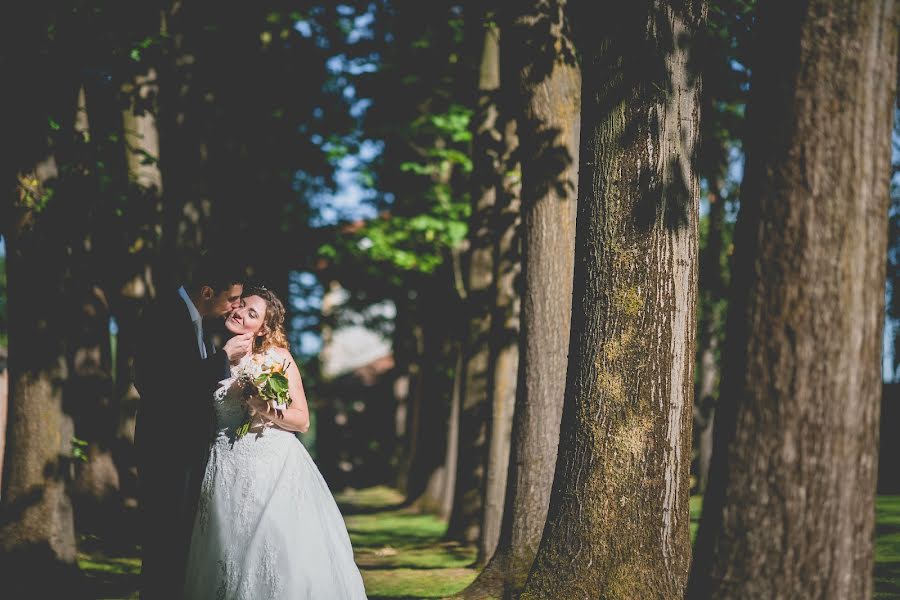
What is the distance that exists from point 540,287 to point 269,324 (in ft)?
8.31

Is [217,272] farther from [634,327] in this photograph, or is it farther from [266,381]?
[634,327]

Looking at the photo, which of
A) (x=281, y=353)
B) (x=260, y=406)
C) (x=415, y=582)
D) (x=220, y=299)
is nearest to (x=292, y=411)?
(x=260, y=406)

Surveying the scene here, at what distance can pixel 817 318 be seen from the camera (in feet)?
11.8

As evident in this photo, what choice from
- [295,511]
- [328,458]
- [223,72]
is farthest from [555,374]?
[328,458]

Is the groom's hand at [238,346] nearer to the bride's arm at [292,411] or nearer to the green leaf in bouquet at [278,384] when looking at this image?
the bride's arm at [292,411]

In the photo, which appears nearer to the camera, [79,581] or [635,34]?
[635,34]

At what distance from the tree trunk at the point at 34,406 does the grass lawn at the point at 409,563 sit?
725 millimetres

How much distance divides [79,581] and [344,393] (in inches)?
1525

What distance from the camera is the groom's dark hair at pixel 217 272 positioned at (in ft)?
20.0

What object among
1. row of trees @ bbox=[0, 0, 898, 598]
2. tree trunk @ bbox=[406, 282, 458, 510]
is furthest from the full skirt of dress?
tree trunk @ bbox=[406, 282, 458, 510]

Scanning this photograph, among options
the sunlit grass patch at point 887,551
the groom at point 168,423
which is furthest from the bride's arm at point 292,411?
the sunlit grass patch at point 887,551

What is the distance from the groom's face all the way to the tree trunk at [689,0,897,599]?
359cm

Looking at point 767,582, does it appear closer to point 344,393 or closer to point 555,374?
point 555,374

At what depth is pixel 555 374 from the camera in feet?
26.7
